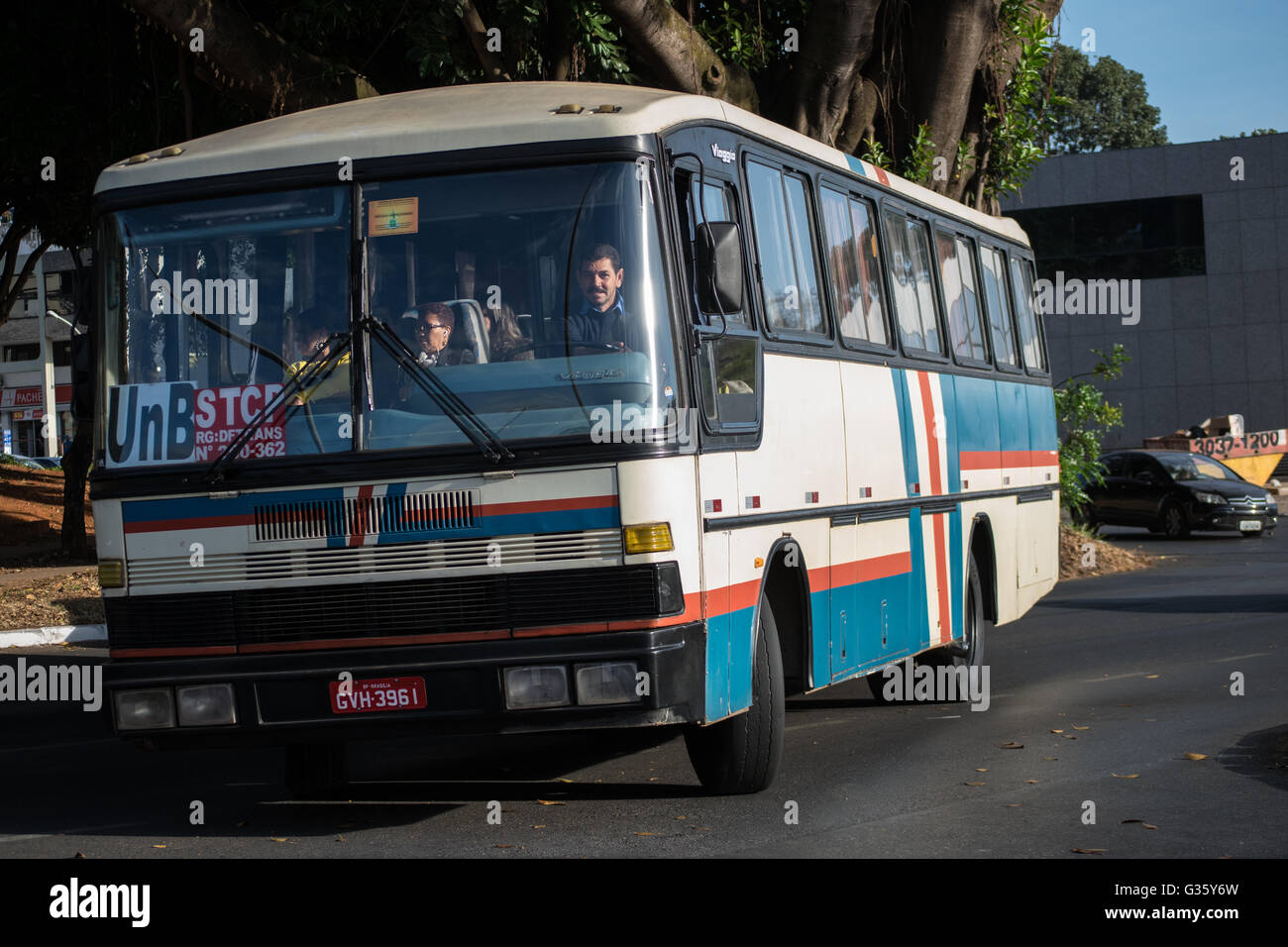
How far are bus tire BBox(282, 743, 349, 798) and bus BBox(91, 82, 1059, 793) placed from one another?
141 cm

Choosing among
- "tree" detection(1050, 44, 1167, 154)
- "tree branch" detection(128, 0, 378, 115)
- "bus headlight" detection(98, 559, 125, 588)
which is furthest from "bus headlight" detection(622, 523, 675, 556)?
"tree" detection(1050, 44, 1167, 154)

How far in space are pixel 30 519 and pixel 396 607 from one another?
1011 inches

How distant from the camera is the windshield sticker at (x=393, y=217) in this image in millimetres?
7445

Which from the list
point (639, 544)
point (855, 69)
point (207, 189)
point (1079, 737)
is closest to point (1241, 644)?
point (1079, 737)

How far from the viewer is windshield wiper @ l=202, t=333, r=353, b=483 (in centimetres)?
734

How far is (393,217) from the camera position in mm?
7457

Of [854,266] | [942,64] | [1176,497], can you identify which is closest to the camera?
[854,266]

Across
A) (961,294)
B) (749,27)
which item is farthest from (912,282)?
(749,27)

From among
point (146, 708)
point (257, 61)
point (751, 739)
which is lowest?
point (751, 739)

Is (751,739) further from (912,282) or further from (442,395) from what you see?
(912,282)

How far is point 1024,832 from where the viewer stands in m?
7.23

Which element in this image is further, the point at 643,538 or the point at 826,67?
the point at 826,67

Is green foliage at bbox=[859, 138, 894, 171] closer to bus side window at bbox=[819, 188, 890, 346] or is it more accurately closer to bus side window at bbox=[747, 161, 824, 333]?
bus side window at bbox=[819, 188, 890, 346]
